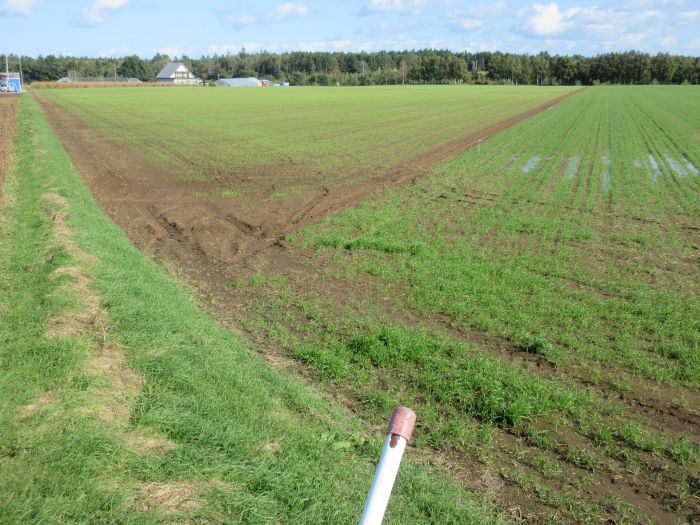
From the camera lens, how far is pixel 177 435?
16.6ft

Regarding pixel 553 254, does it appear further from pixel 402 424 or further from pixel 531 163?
pixel 531 163

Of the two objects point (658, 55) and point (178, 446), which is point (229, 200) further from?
point (658, 55)

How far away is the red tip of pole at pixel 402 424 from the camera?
247 centimetres

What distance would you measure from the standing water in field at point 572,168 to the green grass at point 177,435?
16473 mm

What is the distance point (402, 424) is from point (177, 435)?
3256 millimetres

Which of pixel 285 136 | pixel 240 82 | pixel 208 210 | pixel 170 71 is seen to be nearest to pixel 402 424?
pixel 208 210

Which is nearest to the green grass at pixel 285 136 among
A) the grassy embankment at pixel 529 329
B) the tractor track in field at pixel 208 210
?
the tractor track in field at pixel 208 210

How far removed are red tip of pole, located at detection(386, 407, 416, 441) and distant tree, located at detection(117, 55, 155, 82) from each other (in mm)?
192149

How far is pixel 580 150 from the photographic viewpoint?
2689cm

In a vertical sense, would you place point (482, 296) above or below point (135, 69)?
below

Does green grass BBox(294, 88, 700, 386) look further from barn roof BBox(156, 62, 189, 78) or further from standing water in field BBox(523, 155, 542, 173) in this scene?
barn roof BBox(156, 62, 189, 78)

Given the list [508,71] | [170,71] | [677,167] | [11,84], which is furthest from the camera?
[170,71]

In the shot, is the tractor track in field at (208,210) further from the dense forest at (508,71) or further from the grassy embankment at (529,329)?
the dense forest at (508,71)

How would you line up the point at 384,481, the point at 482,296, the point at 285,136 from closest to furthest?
the point at 384,481, the point at 482,296, the point at 285,136
